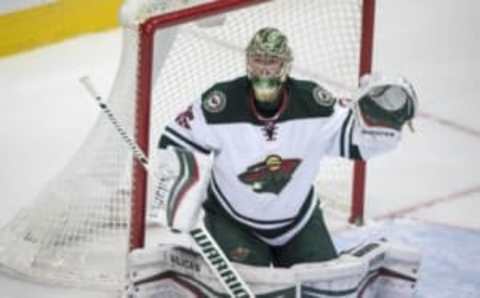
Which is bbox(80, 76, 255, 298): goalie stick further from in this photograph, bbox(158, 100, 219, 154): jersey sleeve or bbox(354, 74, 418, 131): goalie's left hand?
bbox(354, 74, 418, 131): goalie's left hand

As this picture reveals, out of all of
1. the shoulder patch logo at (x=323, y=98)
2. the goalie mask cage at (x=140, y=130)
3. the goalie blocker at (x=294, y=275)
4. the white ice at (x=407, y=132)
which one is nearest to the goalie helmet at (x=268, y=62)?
the shoulder patch logo at (x=323, y=98)

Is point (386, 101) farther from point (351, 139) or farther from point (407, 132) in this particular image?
point (407, 132)

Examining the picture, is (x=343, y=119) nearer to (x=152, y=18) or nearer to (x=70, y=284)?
(x=152, y=18)

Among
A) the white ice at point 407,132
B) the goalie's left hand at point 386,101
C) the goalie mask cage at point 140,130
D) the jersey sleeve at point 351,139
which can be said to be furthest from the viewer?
the white ice at point 407,132

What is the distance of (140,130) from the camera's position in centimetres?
271

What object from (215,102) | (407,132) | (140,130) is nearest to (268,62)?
(215,102)

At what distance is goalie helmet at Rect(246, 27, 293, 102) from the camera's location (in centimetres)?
248

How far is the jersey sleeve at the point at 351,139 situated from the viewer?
8.34 ft

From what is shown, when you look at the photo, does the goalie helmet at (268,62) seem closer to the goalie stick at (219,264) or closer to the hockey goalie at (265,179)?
the hockey goalie at (265,179)

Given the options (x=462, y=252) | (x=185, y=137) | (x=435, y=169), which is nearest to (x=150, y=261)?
(x=185, y=137)

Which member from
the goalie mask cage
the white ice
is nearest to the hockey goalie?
the goalie mask cage

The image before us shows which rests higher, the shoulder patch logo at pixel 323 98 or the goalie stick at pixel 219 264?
the shoulder patch logo at pixel 323 98

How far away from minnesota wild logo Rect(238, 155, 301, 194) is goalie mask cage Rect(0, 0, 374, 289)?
0.93 feet

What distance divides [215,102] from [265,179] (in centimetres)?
18
